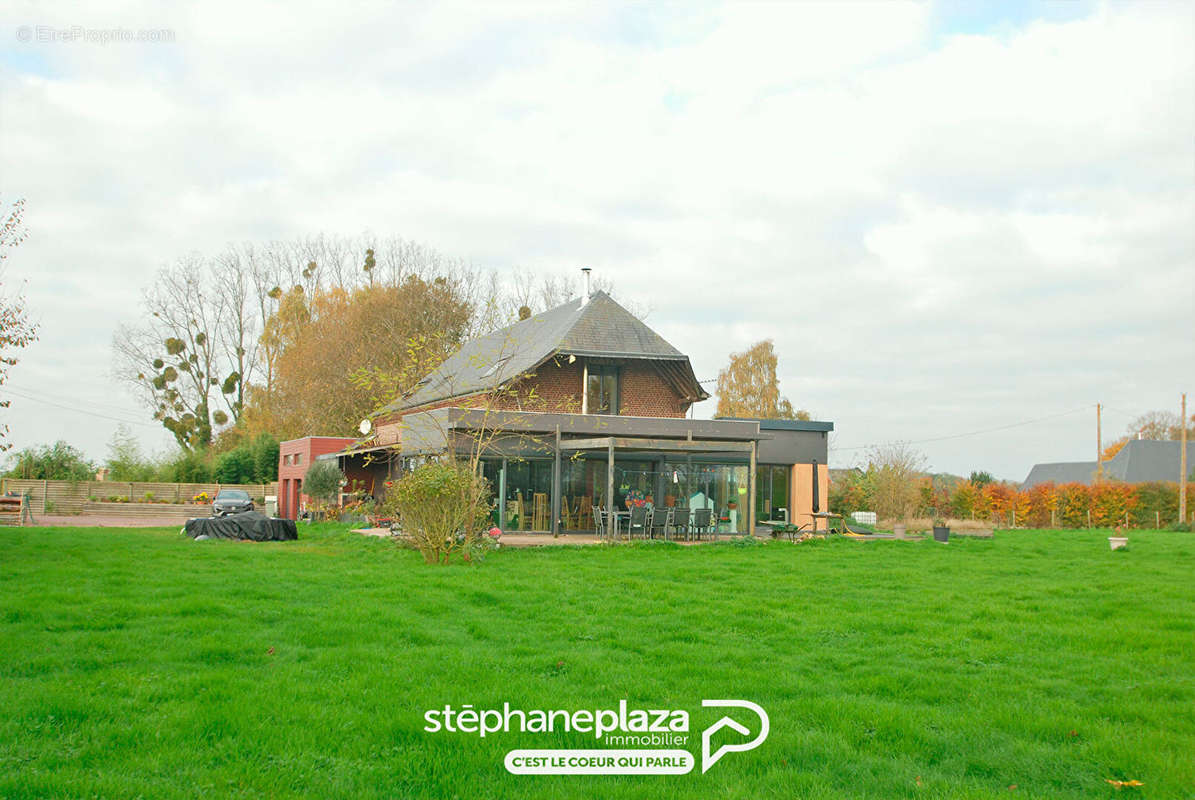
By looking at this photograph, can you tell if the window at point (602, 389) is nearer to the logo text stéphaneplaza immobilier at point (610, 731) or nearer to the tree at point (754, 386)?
the logo text stéphaneplaza immobilier at point (610, 731)

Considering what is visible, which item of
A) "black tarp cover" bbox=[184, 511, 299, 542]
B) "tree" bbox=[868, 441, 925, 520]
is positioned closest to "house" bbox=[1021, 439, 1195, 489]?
"tree" bbox=[868, 441, 925, 520]

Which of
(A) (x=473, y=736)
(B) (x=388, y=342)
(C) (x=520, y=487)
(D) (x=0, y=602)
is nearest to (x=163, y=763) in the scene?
(A) (x=473, y=736)

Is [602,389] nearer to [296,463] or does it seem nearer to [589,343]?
[589,343]

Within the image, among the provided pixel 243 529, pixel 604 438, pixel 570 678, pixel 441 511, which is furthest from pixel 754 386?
pixel 570 678

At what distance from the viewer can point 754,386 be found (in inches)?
2210

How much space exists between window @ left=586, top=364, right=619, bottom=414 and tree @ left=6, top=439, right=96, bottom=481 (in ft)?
77.5

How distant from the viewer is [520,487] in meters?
22.5

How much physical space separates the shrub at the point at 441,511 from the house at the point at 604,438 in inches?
60.4

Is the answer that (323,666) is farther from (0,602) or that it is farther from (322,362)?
(322,362)

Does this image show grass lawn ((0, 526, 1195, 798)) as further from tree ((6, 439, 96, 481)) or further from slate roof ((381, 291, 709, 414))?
tree ((6, 439, 96, 481))

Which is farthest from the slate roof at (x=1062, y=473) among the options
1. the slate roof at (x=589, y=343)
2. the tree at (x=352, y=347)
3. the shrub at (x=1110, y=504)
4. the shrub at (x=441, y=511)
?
the shrub at (x=441, y=511)

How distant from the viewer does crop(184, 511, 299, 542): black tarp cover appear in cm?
2236

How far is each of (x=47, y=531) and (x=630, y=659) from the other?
2011 centimetres

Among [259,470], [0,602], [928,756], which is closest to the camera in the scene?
[928,756]
